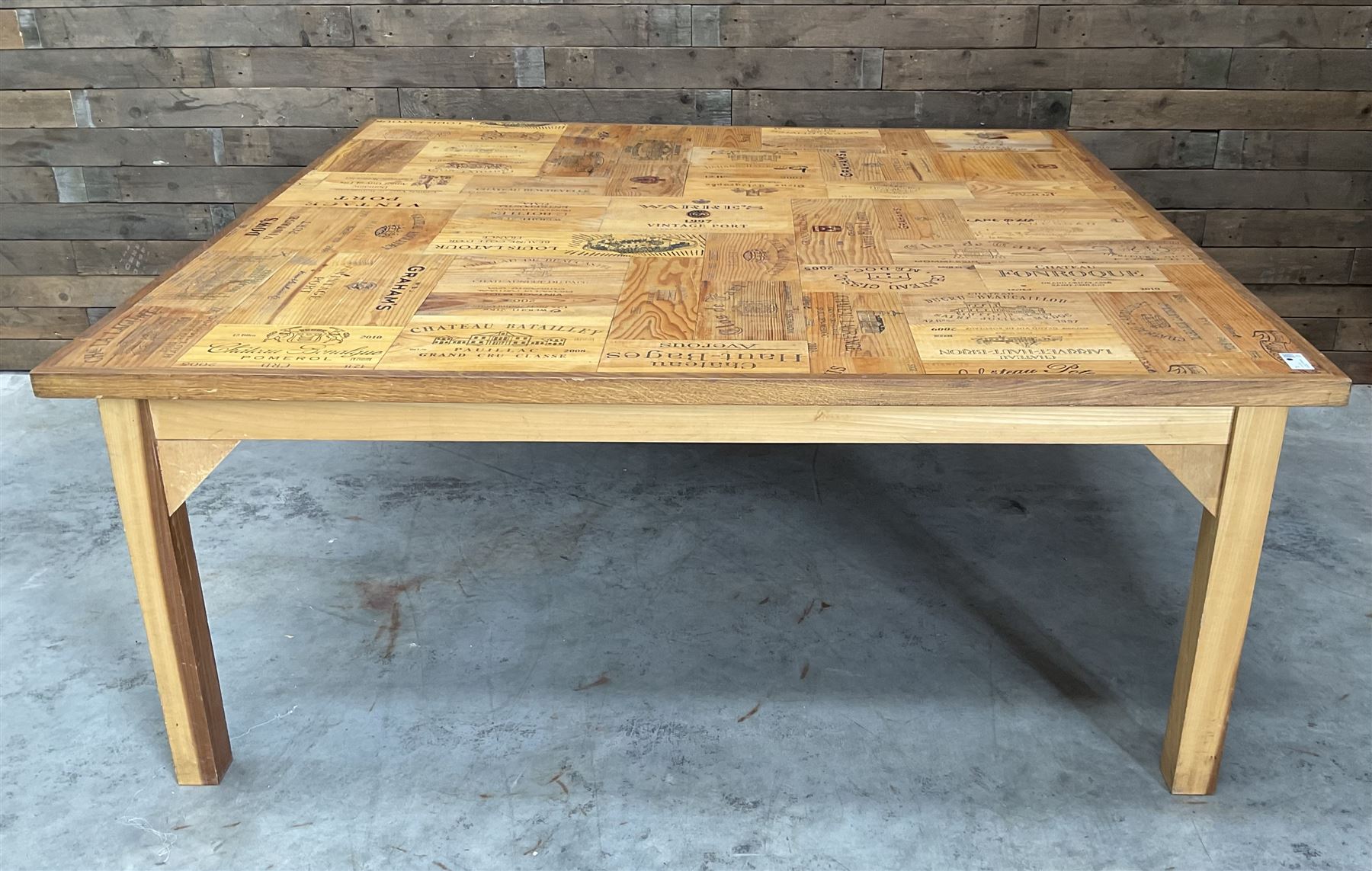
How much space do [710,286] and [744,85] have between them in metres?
1.30

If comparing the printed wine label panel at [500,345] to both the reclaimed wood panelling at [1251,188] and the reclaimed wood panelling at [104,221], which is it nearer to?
the reclaimed wood panelling at [104,221]

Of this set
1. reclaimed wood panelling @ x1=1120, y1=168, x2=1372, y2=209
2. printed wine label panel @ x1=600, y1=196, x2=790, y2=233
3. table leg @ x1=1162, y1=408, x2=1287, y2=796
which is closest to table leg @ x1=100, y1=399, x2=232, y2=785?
printed wine label panel @ x1=600, y1=196, x2=790, y2=233

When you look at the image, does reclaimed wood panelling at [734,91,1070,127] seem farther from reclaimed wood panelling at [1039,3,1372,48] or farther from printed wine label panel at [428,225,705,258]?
printed wine label panel at [428,225,705,258]

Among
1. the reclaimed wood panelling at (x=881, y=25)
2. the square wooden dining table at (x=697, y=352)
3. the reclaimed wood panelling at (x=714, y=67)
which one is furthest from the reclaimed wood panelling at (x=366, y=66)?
the square wooden dining table at (x=697, y=352)

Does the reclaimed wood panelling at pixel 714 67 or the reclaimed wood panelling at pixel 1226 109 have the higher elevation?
the reclaimed wood panelling at pixel 714 67

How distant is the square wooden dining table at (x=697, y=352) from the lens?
1539 mm

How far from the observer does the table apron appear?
157cm

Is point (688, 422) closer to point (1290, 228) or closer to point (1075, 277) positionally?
point (1075, 277)

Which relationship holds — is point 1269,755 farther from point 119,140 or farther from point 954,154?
point 119,140

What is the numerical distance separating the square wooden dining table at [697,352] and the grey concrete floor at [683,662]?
0.50 ft

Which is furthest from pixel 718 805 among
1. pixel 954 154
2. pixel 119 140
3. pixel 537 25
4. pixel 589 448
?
pixel 119 140

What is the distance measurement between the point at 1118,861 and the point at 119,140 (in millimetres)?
2871

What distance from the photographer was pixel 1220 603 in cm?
170

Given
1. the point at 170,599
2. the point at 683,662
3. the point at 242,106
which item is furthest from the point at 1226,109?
the point at 170,599
